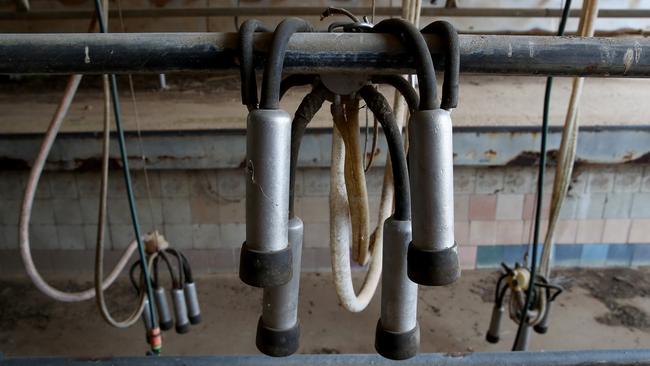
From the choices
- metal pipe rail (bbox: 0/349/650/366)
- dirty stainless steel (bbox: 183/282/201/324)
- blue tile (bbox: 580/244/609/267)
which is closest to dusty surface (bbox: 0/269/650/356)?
blue tile (bbox: 580/244/609/267)

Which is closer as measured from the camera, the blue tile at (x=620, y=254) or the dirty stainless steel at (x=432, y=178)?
the dirty stainless steel at (x=432, y=178)

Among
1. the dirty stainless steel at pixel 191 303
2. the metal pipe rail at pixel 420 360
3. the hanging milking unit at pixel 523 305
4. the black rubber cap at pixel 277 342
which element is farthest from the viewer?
the dirty stainless steel at pixel 191 303

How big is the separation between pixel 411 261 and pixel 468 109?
4.80 feet

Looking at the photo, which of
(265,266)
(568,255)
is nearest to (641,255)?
(568,255)

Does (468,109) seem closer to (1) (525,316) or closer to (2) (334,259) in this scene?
(1) (525,316)

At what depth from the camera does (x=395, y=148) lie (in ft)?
1.33

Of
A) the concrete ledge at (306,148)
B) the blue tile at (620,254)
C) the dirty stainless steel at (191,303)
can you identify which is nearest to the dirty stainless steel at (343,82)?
the dirty stainless steel at (191,303)

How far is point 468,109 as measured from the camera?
5.69 ft

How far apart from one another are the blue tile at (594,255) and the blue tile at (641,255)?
107 mm

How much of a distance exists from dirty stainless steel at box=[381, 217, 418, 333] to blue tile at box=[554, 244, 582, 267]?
1612mm

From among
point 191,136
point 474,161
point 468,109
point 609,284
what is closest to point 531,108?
point 468,109

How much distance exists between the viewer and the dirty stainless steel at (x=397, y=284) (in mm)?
416

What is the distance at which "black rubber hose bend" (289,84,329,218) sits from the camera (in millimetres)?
399

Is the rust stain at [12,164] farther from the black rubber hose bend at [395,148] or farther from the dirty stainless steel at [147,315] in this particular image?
the black rubber hose bend at [395,148]
